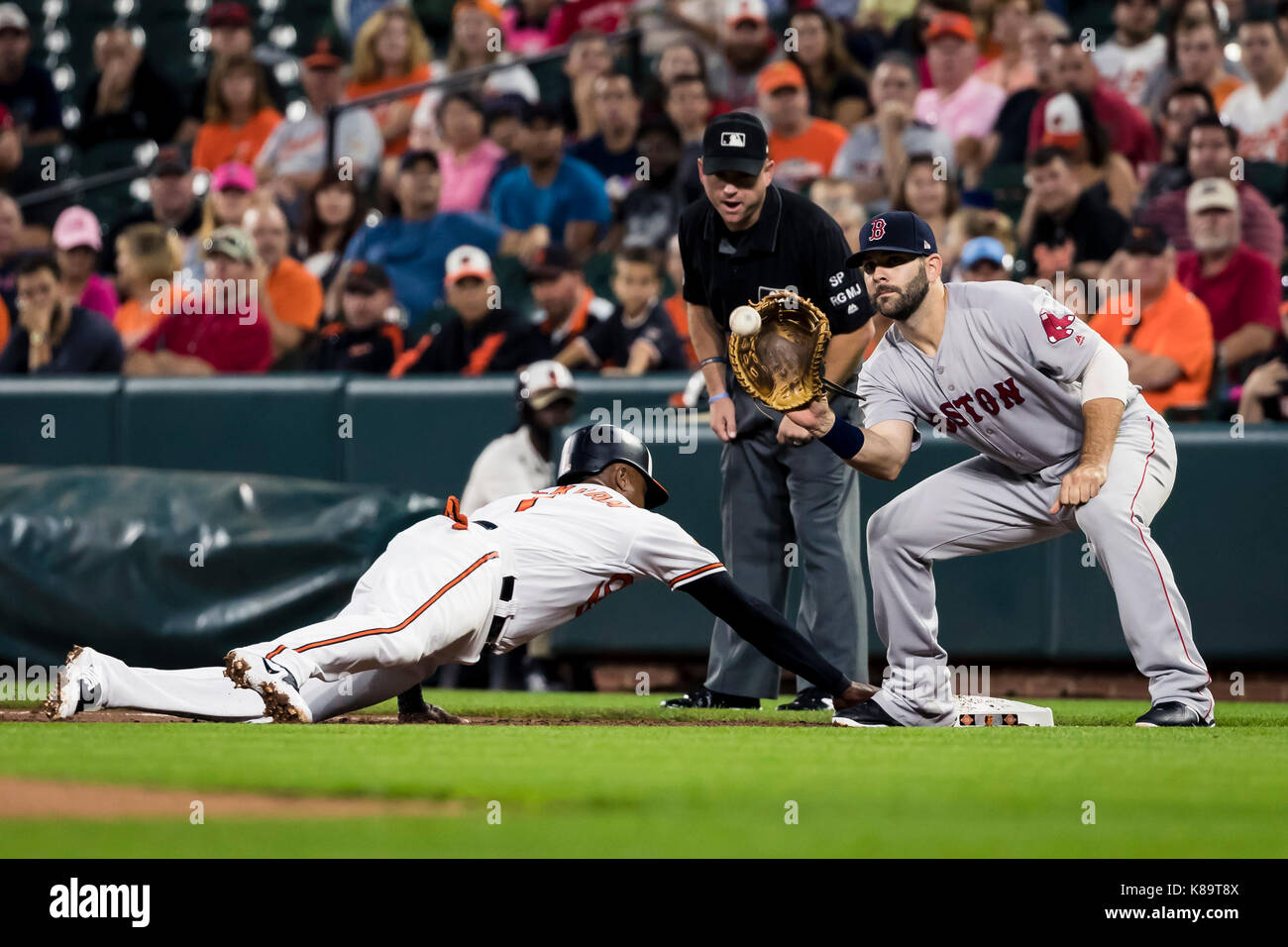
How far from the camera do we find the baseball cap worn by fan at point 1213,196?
8859 millimetres

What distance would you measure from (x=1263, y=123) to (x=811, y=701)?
18.1ft

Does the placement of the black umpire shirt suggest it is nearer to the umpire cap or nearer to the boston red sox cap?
the umpire cap

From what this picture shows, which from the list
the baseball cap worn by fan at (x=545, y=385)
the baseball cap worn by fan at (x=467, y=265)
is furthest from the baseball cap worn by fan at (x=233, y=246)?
the baseball cap worn by fan at (x=545, y=385)

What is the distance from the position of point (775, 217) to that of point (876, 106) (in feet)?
15.8

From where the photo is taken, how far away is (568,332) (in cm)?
981

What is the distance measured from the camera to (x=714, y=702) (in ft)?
21.7

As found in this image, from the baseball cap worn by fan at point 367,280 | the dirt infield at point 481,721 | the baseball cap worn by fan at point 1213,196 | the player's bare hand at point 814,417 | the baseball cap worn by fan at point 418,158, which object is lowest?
the dirt infield at point 481,721

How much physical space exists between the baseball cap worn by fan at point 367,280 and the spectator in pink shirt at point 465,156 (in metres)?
1.48

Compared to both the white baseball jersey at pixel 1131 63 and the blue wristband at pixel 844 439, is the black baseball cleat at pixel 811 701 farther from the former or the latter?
the white baseball jersey at pixel 1131 63

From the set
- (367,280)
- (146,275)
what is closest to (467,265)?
(367,280)

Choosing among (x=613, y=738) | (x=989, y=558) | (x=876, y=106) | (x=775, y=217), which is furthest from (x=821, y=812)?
(x=876, y=106)

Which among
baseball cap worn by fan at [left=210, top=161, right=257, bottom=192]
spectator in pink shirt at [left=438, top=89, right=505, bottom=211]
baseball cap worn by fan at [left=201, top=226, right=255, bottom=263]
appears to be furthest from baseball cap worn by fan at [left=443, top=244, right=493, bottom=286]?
baseball cap worn by fan at [left=210, top=161, right=257, bottom=192]
